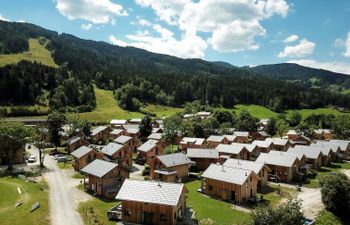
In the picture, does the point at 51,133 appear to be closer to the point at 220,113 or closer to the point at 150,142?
the point at 150,142

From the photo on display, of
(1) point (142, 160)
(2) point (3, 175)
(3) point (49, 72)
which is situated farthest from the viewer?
(3) point (49, 72)

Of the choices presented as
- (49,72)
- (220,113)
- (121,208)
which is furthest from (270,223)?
(49,72)

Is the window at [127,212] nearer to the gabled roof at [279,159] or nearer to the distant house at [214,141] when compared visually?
the gabled roof at [279,159]

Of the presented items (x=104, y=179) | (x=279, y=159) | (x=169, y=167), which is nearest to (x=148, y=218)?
(x=104, y=179)

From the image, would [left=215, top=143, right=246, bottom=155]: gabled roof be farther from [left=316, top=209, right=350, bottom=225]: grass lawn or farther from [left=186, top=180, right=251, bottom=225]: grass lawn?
[left=316, top=209, right=350, bottom=225]: grass lawn

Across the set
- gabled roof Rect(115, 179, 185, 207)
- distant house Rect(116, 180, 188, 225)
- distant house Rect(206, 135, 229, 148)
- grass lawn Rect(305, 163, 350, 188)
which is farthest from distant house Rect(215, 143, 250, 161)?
distant house Rect(116, 180, 188, 225)

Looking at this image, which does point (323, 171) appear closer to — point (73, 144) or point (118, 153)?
point (118, 153)
